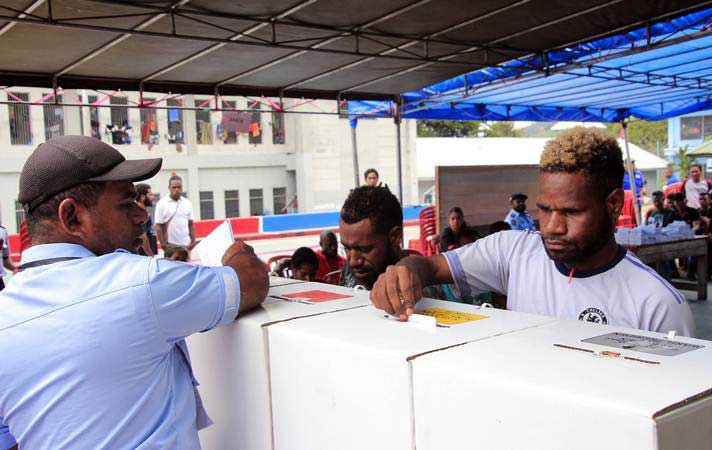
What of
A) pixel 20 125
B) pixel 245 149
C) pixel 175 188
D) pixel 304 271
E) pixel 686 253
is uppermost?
pixel 20 125

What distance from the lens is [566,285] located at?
157 centimetres

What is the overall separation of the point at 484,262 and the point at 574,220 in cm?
33

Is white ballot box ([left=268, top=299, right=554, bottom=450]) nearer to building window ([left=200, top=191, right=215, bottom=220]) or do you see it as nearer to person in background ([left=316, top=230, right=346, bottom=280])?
person in background ([left=316, top=230, right=346, bottom=280])

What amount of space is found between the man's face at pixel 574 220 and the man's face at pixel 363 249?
0.91 m

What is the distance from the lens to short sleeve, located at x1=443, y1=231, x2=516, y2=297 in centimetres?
177

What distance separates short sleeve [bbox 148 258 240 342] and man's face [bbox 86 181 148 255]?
8.7 inches

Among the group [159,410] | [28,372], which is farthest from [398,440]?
[28,372]

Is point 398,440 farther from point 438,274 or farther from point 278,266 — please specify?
point 278,266

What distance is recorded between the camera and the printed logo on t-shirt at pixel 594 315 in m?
1.48

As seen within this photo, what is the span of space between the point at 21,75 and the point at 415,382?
8.33m

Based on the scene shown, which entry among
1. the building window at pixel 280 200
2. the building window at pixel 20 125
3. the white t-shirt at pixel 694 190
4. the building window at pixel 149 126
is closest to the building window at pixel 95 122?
the building window at pixel 149 126

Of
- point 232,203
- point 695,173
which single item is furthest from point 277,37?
point 232,203

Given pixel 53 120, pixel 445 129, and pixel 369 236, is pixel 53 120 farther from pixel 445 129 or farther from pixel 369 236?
pixel 445 129

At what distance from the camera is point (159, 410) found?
1.17 m
